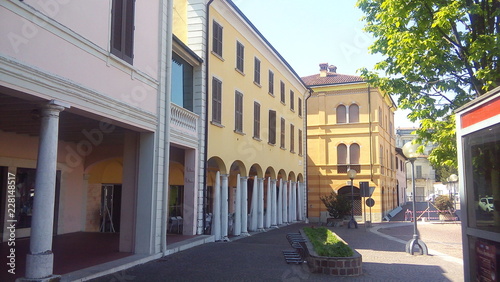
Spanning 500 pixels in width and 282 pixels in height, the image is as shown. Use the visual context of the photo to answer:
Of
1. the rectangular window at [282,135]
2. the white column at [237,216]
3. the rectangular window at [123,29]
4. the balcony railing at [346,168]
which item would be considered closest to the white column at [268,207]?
the rectangular window at [282,135]

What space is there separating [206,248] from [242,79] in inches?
326

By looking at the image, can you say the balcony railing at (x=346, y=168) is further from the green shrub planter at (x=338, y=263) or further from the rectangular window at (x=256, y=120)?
the green shrub planter at (x=338, y=263)

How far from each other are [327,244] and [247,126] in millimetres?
9667

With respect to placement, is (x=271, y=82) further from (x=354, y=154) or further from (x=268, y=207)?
(x=354, y=154)

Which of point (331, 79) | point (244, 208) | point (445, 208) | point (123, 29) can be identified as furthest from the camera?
point (331, 79)

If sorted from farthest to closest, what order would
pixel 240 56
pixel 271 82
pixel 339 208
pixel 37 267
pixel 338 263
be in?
pixel 339 208 → pixel 271 82 → pixel 240 56 → pixel 338 263 → pixel 37 267

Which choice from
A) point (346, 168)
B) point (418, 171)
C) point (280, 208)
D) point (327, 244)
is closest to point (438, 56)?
point (327, 244)

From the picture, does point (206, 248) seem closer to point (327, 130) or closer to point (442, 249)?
point (442, 249)

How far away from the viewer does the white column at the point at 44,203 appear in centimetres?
721

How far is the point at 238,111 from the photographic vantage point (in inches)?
731

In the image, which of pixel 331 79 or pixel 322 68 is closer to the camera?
pixel 331 79

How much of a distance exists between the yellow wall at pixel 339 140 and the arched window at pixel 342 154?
0.91 feet

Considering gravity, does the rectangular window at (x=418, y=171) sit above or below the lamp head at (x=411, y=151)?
above

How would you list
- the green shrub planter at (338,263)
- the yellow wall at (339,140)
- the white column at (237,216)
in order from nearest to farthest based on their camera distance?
1. the green shrub planter at (338,263)
2. the white column at (237,216)
3. the yellow wall at (339,140)
